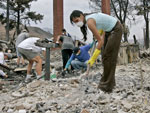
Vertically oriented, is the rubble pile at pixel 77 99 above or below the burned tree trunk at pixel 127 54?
below

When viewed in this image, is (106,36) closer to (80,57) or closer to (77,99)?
(77,99)

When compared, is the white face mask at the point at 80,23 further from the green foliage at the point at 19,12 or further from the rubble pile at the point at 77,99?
the green foliage at the point at 19,12

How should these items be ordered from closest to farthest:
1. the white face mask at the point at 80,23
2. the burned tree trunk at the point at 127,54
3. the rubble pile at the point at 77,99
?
the rubble pile at the point at 77,99 < the white face mask at the point at 80,23 < the burned tree trunk at the point at 127,54

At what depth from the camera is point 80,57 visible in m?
5.74

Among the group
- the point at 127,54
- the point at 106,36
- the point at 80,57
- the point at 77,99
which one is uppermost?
the point at 106,36

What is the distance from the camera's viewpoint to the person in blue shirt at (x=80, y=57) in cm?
562

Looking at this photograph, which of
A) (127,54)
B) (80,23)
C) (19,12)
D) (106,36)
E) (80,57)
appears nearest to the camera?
(80,23)

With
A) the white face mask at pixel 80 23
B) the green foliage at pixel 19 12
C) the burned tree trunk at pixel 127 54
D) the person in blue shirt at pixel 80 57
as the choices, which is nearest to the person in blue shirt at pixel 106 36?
the white face mask at pixel 80 23

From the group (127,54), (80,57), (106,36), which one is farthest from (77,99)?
(127,54)

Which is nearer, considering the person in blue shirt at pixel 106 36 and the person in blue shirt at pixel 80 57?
the person in blue shirt at pixel 106 36

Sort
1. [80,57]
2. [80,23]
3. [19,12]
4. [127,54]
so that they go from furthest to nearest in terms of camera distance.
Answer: [19,12] → [127,54] → [80,57] → [80,23]

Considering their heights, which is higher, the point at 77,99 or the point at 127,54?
the point at 127,54

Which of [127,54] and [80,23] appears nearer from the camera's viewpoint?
[80,23]

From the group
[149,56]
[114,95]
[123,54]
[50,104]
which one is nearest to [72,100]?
[50,104]
